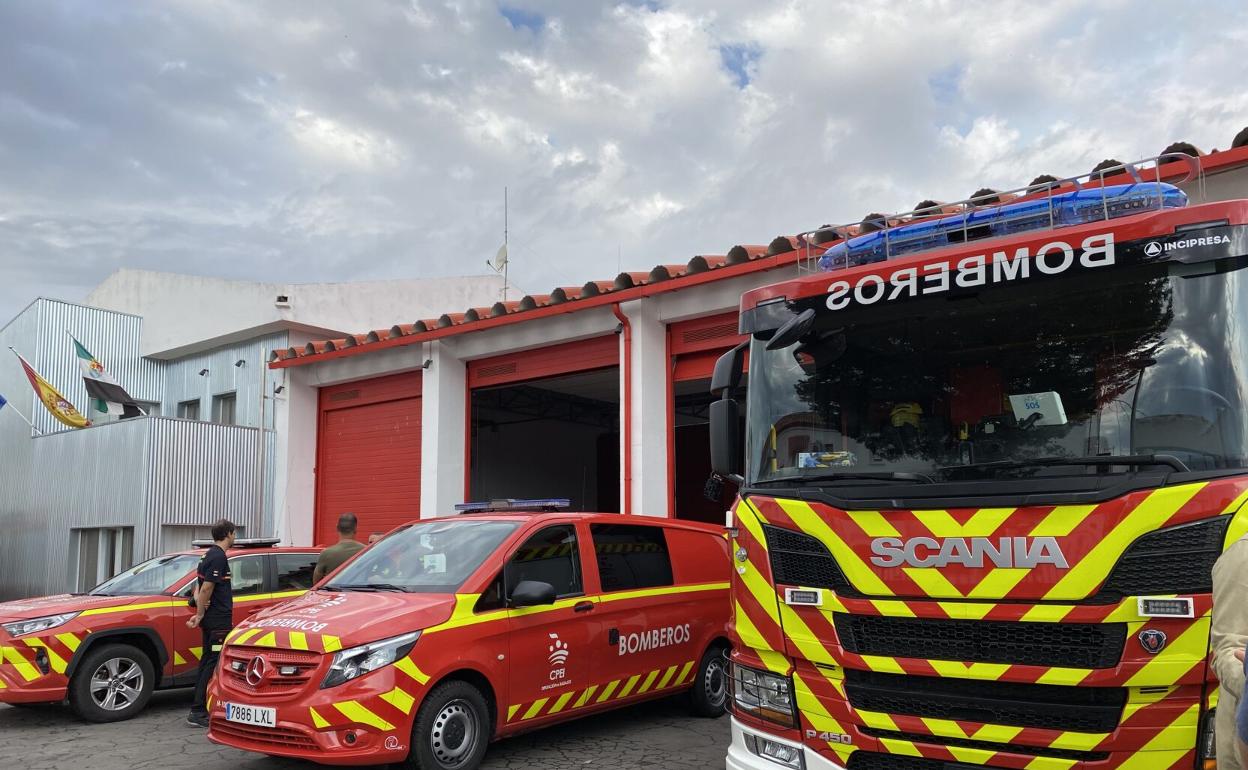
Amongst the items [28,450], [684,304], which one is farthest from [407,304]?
[684,304]

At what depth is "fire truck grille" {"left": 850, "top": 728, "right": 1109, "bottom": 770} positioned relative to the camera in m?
3.77

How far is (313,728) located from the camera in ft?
18.7

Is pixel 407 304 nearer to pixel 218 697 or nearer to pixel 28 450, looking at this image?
pixel 28 450

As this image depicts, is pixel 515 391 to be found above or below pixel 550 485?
above

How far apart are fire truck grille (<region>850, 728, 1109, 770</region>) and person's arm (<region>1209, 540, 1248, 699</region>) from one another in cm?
86

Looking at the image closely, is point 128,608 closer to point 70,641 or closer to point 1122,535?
point 70,641

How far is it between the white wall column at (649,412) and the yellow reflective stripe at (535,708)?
17.0 ft

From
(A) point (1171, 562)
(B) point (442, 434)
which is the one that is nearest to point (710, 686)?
(A) point (1171, 562)

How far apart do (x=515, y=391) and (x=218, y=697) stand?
488 inches

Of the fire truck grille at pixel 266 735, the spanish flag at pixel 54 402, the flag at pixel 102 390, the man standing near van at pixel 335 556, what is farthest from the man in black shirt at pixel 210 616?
the spanish flag at pixel 54 402

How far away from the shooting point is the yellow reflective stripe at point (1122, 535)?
3.72 m

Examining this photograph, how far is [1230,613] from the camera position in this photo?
3.04m

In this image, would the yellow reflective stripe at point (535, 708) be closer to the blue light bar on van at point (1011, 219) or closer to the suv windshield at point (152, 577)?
the blue light bar on van at point (1011, 219)

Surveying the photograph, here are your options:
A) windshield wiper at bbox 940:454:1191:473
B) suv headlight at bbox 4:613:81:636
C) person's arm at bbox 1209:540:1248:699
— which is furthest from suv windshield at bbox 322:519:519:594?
person's arm at bbox 1209:540:1248:699
